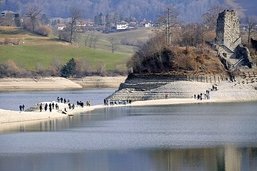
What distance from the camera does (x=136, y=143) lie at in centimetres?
4847

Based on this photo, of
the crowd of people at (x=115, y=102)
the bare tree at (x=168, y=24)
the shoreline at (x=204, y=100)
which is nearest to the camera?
the shoreline at (x=204, y=100)

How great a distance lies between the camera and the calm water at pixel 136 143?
39.7 meters

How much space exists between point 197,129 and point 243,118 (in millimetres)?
9815

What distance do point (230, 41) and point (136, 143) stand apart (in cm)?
5765

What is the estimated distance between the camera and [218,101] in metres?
93.5

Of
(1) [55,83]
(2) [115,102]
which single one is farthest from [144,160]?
(1) [55,83]

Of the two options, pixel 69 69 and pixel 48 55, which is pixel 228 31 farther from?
pixel 48 55

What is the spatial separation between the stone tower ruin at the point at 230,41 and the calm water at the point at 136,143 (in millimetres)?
31993

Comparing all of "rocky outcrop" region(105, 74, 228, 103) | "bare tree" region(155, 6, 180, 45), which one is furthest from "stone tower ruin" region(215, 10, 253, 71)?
"bare tree" region(155, 6, 180, 45)

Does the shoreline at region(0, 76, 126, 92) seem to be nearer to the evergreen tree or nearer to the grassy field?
the evergreen tree

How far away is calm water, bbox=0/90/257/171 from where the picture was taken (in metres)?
39.7

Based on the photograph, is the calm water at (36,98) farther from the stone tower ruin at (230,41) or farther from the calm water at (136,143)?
the calm water at (136,143)

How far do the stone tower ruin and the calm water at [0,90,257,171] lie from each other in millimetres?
31993

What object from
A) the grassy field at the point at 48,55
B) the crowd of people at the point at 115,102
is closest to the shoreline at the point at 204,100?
the crowd of people at the point at 115,102
